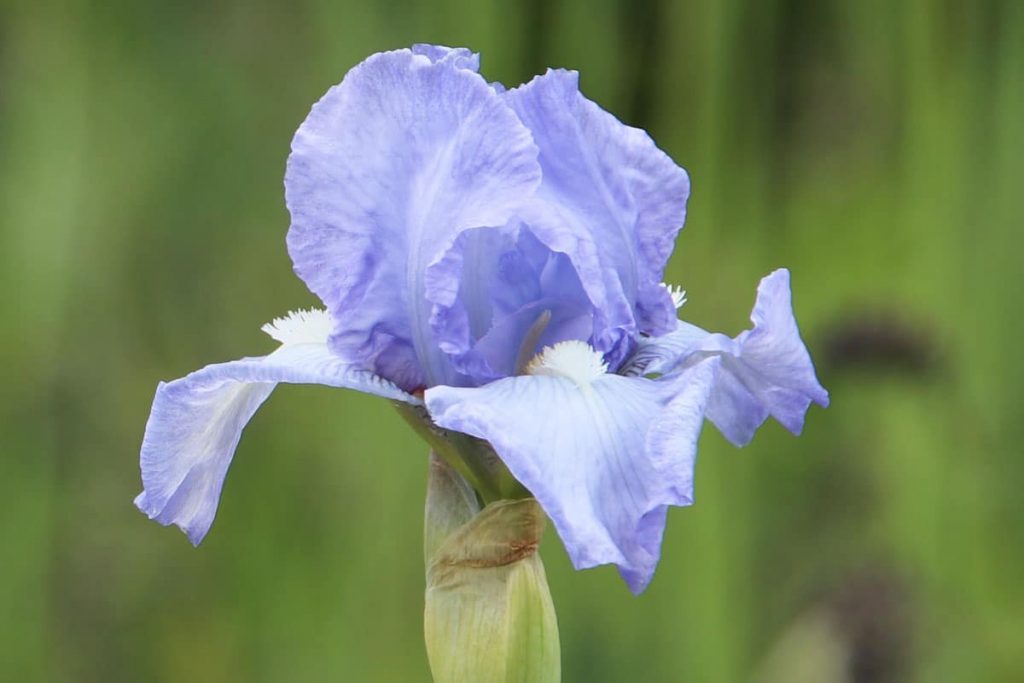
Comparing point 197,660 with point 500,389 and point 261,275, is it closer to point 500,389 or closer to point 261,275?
point 261,275

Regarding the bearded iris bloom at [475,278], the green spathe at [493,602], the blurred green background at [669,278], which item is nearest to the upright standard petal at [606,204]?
the bearded iris bloom at [475,278]

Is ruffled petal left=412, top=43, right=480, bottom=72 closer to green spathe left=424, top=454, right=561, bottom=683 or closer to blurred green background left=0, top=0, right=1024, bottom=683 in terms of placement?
green spathe left=424, top=454, right=561, bottom=683

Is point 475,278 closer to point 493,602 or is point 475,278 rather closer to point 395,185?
point 395,185

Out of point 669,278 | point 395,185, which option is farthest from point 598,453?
point 669,278

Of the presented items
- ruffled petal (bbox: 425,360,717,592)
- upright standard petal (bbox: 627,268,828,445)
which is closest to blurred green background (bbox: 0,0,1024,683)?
upright standard petal (bbox: 627,268,828,445)

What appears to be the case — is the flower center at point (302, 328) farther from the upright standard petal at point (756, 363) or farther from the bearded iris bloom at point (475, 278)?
the upright standard petal at point (756, 363)

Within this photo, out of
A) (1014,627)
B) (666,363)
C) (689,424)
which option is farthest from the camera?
(1014,627)

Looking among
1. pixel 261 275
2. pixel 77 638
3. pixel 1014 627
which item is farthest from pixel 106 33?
pixel 1014 627
